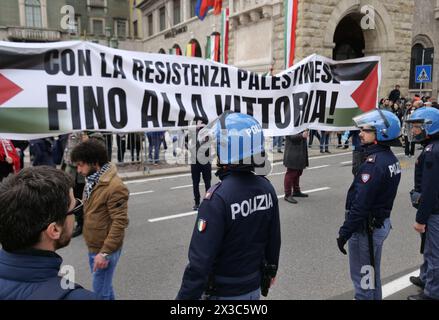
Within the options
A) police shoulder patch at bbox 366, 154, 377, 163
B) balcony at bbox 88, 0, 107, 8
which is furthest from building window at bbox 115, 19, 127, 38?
police shoulder patch at bbox 366, 154, 377, 163

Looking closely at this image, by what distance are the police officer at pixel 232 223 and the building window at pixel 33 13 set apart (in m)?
47.0

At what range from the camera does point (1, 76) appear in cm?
344

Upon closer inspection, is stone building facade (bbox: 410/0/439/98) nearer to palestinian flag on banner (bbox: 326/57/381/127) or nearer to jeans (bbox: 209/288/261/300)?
palestinian flag on banner (bbox: 326/57/381/127)

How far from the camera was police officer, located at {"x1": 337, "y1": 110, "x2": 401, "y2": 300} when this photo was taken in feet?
10.2

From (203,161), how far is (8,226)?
5773 millimetres

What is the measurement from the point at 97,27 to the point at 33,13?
7454 mm

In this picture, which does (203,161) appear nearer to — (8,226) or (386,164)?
(386,164)

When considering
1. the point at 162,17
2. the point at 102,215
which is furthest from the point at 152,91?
the point at 162,17

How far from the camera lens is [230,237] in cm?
213

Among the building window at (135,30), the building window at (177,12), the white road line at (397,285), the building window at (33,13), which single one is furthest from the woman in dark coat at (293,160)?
the building window at (33,13)

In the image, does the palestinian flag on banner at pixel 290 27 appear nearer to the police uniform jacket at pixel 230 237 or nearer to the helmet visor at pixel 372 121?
the helmet visor at pixel 372 121

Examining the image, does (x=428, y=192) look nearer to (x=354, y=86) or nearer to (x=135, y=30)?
(x=354, y=86)

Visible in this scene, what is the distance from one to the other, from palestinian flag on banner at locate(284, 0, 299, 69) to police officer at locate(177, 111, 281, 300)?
6.36 meters

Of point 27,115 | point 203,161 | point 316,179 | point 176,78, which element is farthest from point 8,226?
point 316,179
